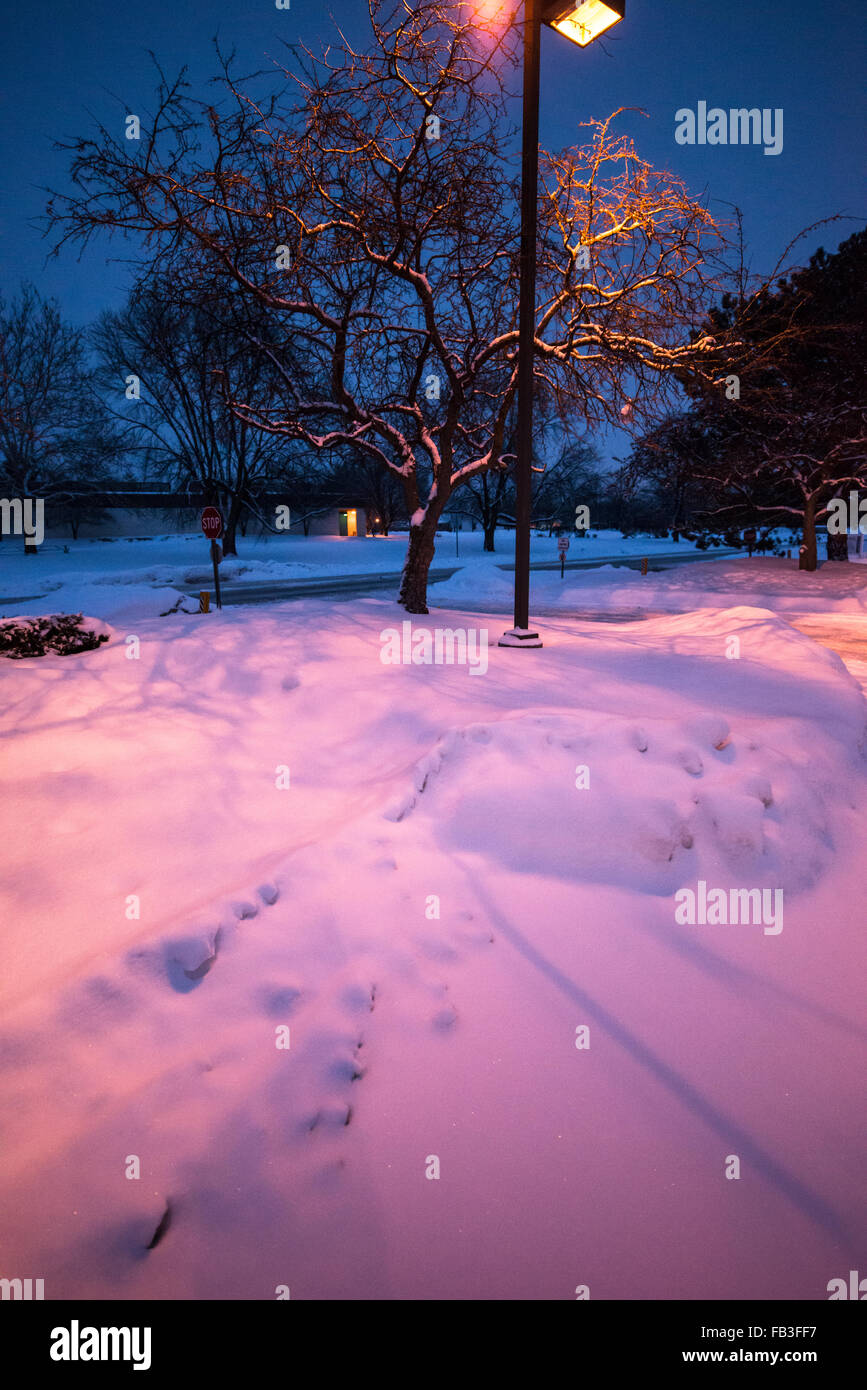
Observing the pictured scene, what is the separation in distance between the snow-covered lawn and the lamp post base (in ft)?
9.89

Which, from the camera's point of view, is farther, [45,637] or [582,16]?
[45,637]

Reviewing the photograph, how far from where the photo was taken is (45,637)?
7.83 meters

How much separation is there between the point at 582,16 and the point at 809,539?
23616 millimetres

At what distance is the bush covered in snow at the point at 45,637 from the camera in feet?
25.2

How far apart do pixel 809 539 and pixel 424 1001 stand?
Answer: 28425 millimetres

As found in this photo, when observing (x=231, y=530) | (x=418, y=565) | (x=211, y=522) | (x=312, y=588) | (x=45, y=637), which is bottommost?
(x=45, y=637)

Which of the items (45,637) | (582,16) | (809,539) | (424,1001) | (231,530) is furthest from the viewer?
(231,530)

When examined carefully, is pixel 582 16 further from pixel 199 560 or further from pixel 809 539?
pixel 199 560

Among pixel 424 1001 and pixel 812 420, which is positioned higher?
pixel 812 420

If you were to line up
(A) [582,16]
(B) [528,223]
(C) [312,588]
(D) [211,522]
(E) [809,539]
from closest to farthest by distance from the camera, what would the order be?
(A) [582,16] < (B) [528,223] < (D) [211,522] < (C) [312,588] < (E) [809,539]

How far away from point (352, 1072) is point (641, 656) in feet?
23.2

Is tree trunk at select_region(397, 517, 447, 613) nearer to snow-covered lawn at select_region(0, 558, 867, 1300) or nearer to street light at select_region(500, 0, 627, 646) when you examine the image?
street light at select_region(500, 0, 627, 646)

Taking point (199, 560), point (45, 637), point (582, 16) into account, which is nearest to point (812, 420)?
point (582, 16)

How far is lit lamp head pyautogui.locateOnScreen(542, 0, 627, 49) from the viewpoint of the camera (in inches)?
255
